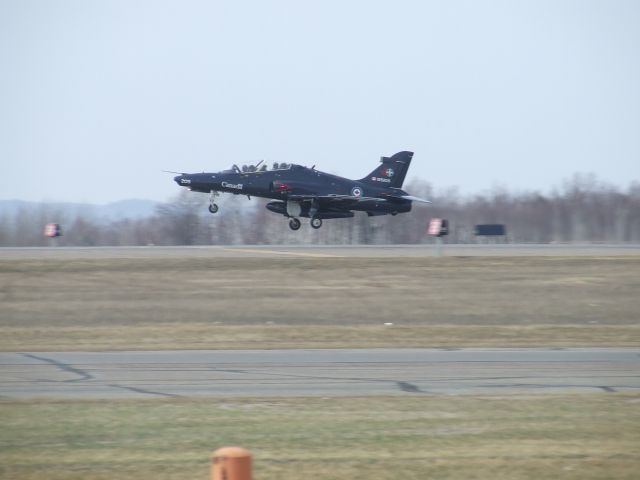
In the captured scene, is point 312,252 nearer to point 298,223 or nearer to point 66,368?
point 298,223

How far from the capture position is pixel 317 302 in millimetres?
29719

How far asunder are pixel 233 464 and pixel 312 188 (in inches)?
1569

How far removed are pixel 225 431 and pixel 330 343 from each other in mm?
10705

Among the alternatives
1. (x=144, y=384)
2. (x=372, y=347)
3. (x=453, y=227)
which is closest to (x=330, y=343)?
(x=372, y=347)

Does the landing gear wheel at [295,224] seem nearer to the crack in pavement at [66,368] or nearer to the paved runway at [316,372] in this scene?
the paved runway at [316,372]

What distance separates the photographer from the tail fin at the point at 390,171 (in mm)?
47594

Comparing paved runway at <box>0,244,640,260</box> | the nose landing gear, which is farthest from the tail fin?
paved runway at <box>0,244,640,260</box>

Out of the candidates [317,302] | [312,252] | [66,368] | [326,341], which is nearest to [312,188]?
[312,252]

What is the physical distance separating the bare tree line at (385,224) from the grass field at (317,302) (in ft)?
68.4

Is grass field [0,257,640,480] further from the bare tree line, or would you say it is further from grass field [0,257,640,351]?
the bare tree line

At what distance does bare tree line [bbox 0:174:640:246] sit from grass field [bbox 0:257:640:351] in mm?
20837

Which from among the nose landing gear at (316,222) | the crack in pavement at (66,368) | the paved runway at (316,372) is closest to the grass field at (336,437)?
the paved runway at (316,372)

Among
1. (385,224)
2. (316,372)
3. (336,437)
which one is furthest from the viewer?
(385,224)

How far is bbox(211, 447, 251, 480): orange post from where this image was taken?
6312 mm
